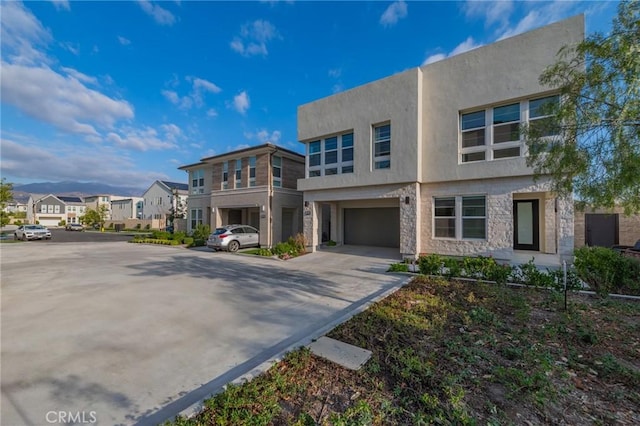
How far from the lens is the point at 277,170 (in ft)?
58.0

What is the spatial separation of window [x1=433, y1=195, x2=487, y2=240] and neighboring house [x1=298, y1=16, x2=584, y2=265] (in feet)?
0.13

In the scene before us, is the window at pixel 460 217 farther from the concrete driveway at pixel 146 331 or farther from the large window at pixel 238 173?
the large window at pixel 238 173

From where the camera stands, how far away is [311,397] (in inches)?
117

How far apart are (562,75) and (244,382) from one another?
7.41 meters

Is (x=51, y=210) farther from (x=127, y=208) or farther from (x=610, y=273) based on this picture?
(x=610, y=273)

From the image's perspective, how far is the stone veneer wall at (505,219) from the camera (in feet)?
30.9

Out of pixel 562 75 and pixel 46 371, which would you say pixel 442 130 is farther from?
pixel 46 371

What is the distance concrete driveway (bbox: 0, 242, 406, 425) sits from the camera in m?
3.02

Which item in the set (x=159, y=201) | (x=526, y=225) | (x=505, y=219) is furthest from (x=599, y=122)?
(x=159, y=201)

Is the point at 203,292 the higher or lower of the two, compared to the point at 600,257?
lower

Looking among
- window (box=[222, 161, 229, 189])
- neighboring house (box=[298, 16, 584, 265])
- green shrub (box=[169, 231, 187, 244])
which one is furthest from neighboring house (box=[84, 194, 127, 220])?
neighboring house (box=[298, 16, 584, 265])

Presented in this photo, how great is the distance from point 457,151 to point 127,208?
194 feet

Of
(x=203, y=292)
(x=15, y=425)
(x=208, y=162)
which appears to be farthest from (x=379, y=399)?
(x=208, y=162)

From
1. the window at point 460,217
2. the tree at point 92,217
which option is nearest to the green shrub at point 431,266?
the window at point 460,217
